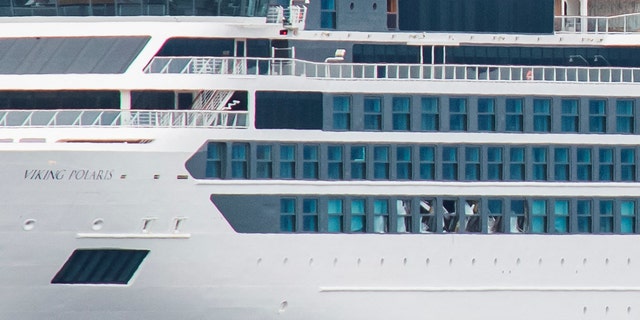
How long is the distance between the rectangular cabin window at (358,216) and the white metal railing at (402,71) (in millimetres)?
2480

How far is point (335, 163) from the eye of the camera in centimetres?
4212

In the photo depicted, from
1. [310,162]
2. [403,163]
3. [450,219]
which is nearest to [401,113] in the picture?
[403,163]

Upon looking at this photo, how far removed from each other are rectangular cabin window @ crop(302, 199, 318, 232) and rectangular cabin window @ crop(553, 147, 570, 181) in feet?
16.9

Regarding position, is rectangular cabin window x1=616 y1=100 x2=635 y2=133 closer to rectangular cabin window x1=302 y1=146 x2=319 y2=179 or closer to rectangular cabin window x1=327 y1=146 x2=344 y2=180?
rectangular cabin window x1=327 y1=146 x2=344 y2=180

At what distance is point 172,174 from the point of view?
40.5 m

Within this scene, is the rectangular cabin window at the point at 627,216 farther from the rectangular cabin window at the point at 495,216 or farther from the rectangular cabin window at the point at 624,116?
the rectangular cabin window at the point at 495,216

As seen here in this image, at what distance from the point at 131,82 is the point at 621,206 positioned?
10.6 meters

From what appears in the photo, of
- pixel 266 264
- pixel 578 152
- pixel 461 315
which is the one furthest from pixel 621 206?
pixel 266 264

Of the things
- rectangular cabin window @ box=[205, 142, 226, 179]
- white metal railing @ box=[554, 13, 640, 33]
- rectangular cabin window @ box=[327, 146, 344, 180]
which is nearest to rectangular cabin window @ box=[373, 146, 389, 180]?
rectangular cabin window @ box=[327, 146, 344, 180]

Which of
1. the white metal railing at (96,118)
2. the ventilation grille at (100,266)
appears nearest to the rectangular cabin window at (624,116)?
the white metal railing at (96,118)

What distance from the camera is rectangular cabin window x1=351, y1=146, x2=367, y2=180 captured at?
1662 inches

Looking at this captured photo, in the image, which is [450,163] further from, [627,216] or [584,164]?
[627,216]

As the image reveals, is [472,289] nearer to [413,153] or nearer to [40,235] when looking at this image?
[413,153]

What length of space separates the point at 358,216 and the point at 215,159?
10.2 ft
